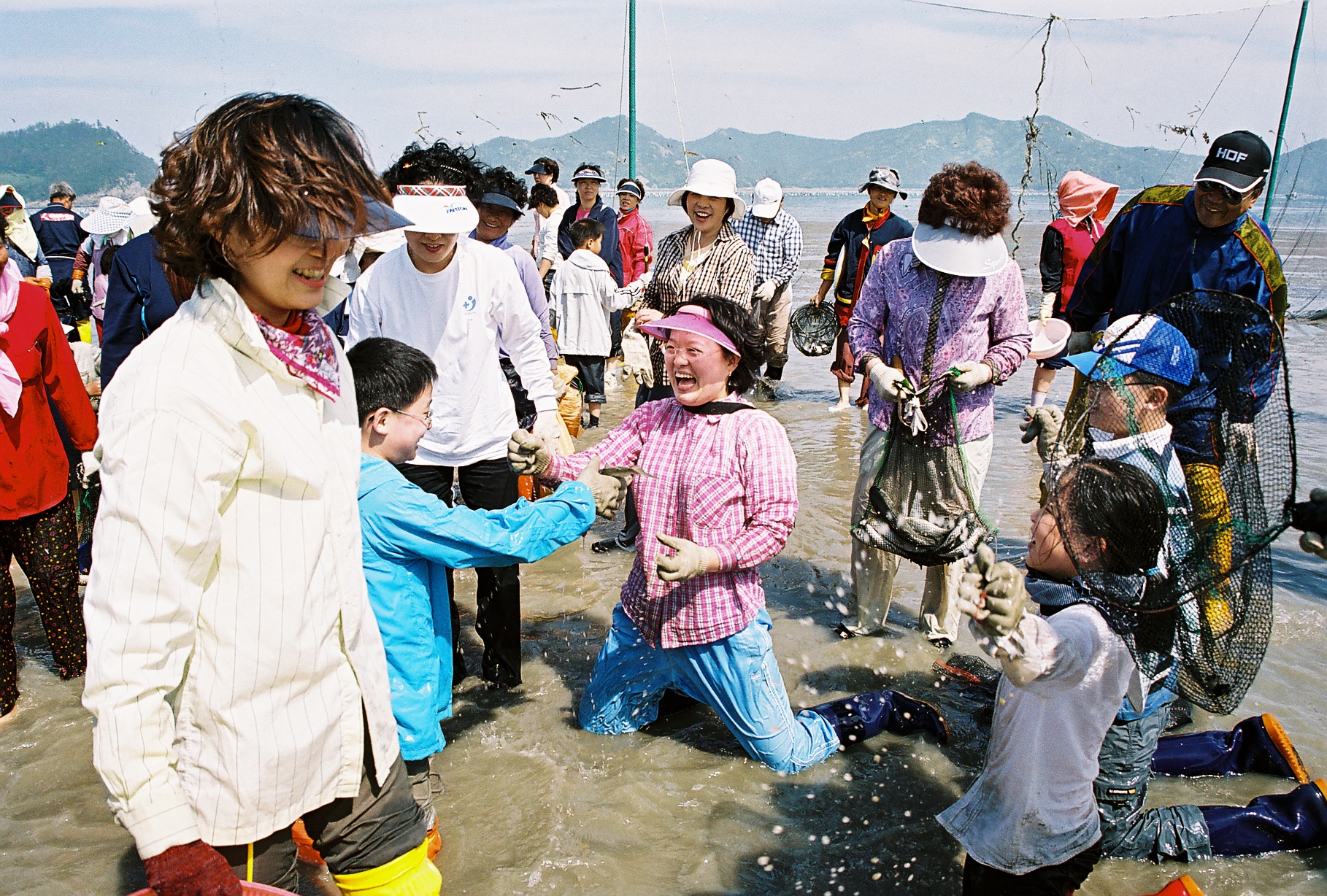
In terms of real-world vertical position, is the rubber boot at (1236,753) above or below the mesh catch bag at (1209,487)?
below

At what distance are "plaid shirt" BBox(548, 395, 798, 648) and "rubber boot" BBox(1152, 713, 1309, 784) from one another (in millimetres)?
1722

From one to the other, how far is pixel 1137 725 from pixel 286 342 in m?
2.76

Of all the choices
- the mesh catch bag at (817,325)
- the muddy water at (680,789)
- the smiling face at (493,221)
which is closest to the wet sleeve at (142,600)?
the muddy water at (680,789)

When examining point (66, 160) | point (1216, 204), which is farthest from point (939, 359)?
point (66, 160)

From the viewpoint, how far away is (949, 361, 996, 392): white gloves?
157 inches

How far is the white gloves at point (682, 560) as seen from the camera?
118 inches

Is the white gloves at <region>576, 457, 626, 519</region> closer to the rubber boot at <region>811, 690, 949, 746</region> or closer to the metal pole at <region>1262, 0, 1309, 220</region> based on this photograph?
the rubber boot at <region>811, 690, 949, 746</region>

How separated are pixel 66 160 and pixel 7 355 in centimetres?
8193

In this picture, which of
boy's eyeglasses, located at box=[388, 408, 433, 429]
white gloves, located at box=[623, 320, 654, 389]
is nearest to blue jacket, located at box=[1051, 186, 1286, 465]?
white gloves, located at box=[623, 320, 654, 389]

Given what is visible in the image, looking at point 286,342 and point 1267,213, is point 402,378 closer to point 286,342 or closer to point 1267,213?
point 286,342

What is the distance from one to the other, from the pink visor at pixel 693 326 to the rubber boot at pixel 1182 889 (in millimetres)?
2146

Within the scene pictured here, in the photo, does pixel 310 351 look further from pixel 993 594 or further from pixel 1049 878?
pixel 1049 878

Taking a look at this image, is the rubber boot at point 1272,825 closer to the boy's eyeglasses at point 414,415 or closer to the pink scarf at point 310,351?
the boy's eyeglasses at point 414,415

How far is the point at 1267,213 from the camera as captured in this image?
16.2m
